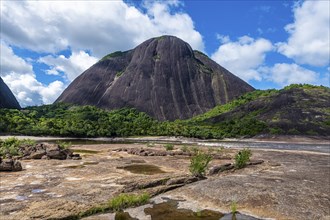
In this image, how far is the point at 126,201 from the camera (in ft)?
53.6

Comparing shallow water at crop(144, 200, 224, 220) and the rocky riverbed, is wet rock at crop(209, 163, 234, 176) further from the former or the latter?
shallow water at crop(144, 200, 224, 220)

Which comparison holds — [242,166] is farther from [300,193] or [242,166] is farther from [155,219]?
[155,219]

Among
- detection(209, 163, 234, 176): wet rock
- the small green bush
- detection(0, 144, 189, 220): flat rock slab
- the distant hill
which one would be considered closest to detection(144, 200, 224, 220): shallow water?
the small green bush

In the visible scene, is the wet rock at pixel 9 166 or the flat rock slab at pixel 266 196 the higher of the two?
the wet rock at pixel 9 166

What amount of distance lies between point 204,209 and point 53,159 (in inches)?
1098

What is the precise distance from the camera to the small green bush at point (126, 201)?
52.1ft

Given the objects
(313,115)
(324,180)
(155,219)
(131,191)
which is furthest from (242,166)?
(313,115)

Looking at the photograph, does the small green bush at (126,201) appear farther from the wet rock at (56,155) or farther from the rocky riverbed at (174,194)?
the wet rock at (56,155)

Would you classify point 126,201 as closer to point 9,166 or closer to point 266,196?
point 266,196

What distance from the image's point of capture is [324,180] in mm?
25281

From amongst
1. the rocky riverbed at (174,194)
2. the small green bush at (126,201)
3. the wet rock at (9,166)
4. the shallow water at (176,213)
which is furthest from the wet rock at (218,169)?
the wet rock at (9,166)

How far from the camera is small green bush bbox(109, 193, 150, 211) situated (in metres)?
15.9

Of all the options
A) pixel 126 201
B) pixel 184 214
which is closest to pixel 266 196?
pixel 184 214

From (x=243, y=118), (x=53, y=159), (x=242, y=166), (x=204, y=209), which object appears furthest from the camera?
(x=243, y=118)
